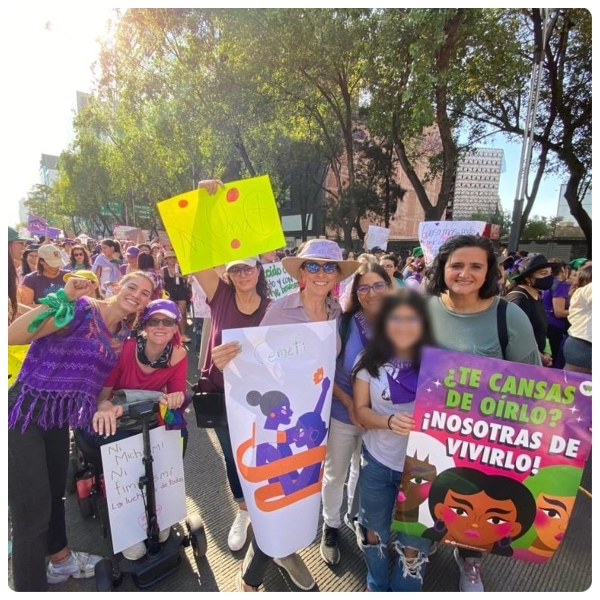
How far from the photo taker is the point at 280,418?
1.84m

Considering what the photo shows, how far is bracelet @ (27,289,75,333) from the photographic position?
1756 mm

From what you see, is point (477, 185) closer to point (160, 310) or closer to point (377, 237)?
point (377, 237)

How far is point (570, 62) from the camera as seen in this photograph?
11.5m

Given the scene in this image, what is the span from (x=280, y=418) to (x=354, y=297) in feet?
2.53

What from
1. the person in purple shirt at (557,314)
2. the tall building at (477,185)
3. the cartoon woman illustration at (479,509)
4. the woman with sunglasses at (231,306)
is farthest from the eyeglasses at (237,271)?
the tall building at (477,185)

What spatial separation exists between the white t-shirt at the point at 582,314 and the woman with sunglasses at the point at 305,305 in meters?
2.59

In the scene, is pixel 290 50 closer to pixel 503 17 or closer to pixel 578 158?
pixel 503 17

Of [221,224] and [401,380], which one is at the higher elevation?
[221,224]

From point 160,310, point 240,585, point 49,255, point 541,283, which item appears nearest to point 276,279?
point 49,255

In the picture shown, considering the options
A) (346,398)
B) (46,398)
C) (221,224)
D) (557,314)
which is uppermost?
(221,224)

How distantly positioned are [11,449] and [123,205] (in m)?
41.2

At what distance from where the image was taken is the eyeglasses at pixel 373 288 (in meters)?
1.94

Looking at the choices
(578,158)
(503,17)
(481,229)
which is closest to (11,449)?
(481,229)

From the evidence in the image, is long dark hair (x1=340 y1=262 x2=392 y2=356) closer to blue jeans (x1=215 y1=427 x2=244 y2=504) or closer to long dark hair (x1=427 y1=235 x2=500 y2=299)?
long dark hair (x1=427 y1=235 x2=500 y2=299)
